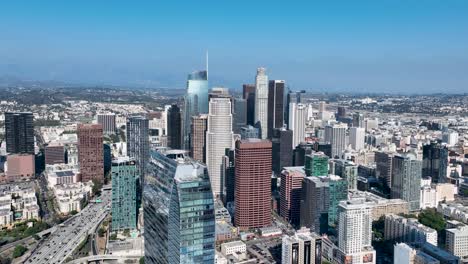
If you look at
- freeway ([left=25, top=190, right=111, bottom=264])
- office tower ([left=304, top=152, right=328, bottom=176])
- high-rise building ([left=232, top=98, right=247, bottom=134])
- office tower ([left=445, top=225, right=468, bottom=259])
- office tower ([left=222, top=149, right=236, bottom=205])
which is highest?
high-rise building ([left=232, top=98, right=247, bottom=134])

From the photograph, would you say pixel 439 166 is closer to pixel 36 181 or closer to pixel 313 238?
pixel 313 238

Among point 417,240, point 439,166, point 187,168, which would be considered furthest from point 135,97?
point 187,168

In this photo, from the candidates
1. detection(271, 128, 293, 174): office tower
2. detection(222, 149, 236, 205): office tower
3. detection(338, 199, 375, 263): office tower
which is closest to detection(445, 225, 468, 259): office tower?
detection(338, 199, 375, 263): office tower

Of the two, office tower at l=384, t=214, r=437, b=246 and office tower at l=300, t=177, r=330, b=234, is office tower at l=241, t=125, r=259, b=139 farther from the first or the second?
office tower at l=384, t=214, r=437, b=246

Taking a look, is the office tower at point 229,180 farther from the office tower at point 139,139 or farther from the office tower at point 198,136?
the office tower at point 139,139

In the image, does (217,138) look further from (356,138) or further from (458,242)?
(356,138)

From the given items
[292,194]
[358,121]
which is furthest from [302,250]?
[358,121]

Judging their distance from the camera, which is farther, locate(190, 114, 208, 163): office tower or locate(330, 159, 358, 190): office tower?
locate(190, 114, 208, 163): office tower
